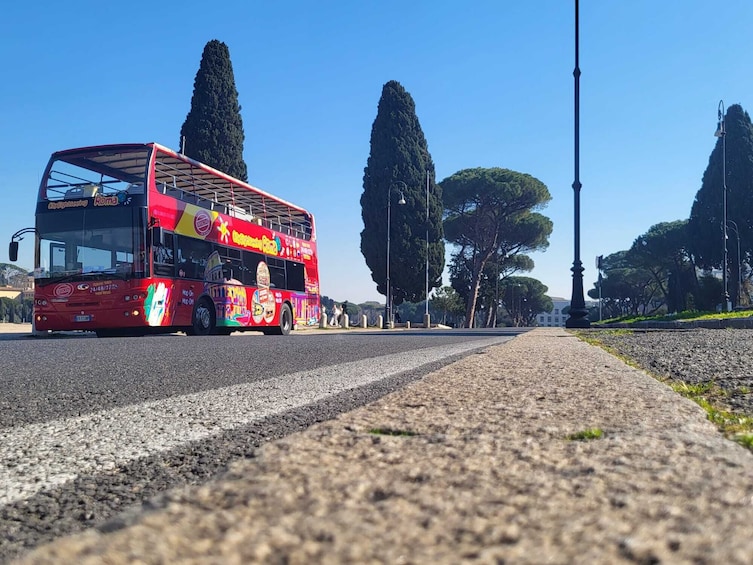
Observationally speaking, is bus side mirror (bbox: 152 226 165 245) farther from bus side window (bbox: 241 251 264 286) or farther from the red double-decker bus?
bus side window (bbox: 241 251 264 286)

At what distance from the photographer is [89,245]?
42.0ft

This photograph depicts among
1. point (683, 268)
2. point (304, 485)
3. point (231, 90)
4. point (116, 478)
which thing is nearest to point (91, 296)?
point (116, 478)

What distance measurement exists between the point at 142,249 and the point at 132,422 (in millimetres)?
10718

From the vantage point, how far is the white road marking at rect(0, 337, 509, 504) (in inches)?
69.4

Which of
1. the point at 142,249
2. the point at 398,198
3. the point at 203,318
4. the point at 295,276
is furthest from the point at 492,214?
the point at 142,249

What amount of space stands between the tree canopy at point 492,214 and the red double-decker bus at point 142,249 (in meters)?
35.8

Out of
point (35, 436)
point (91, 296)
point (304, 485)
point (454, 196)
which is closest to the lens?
point (304, 485)

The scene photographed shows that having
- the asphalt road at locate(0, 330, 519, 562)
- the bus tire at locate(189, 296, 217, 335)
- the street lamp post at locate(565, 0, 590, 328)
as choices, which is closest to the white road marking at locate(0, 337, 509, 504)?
the asphalt road at locate(0, 330, 519, 562)

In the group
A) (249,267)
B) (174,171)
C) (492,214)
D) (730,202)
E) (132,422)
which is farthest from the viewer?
(492,214)

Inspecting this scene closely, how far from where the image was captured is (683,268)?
60.6 metres

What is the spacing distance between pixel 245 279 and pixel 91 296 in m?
4.05

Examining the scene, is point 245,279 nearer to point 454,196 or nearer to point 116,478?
point 116,478

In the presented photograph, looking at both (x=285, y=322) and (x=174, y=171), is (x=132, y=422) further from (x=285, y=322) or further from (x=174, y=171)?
(x=285, y=322)

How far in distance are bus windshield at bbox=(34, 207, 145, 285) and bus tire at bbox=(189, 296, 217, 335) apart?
2.03 meters
